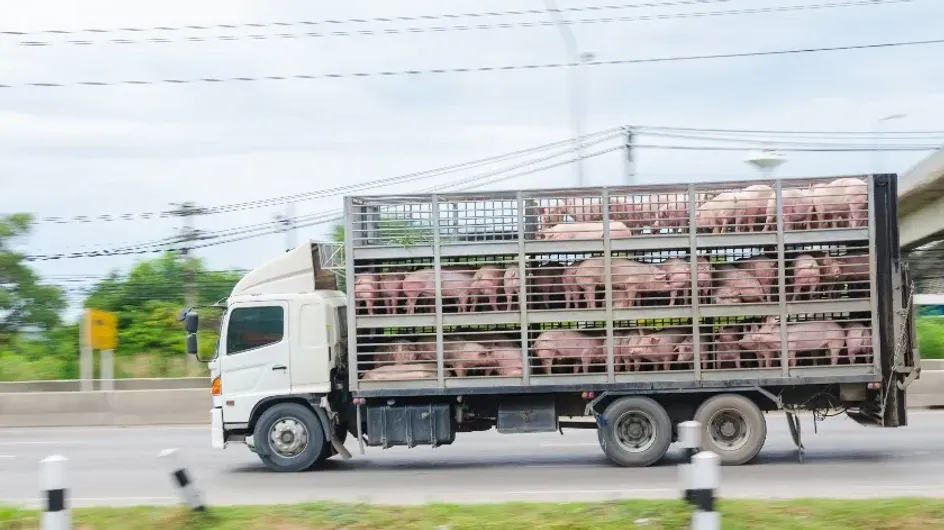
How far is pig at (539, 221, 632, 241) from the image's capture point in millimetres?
12609

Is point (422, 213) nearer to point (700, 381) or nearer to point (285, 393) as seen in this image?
point (285, 393)

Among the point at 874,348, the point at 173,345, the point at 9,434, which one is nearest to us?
the point at 874,348

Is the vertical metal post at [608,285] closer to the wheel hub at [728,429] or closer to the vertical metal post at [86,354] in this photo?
the wheel hub at [728,429]

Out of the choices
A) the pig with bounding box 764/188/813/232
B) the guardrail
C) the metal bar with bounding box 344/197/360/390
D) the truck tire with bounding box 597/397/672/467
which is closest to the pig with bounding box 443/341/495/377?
the metal bar with bounding box 344/197/360/390

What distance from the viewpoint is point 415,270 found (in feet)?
42.5

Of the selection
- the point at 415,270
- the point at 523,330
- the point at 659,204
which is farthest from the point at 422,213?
the point at 659,204

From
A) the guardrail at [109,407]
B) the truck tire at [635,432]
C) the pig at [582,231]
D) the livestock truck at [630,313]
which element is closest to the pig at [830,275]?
the livestock truck at [630,313]

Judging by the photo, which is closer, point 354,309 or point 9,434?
point 354,309

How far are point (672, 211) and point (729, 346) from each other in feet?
5.52

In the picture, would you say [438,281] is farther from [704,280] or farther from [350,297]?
[704,280]

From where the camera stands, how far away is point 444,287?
1282 centimetres

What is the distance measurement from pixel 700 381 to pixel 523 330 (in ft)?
6.93

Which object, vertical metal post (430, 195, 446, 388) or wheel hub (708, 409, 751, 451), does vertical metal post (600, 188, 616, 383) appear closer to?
wheel hub (708, 409, 751, 451)

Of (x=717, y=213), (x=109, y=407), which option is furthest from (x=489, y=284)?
(x=109, y=407)
